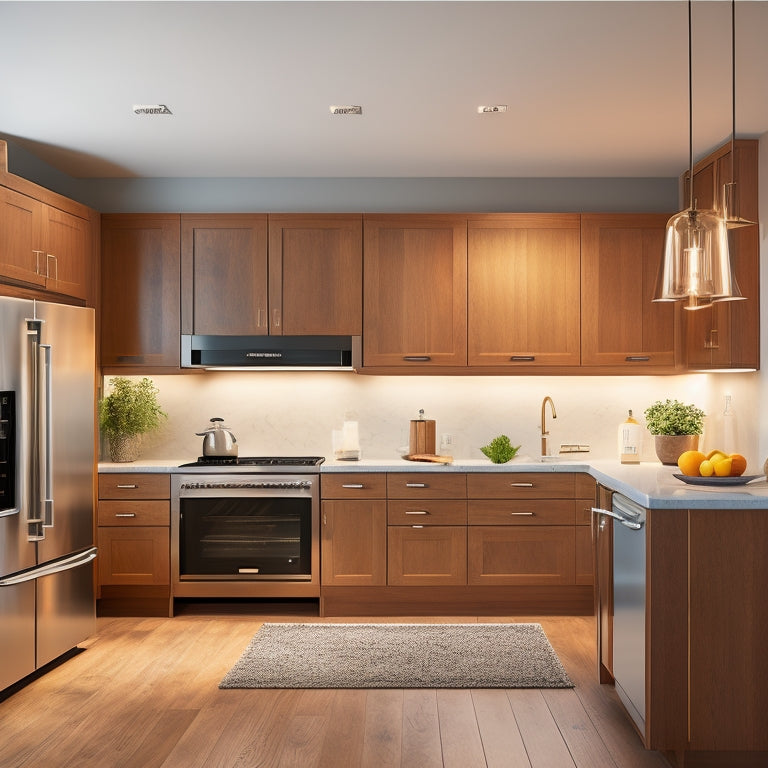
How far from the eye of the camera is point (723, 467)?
9.86ft

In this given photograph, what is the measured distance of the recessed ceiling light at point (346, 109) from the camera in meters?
3.87

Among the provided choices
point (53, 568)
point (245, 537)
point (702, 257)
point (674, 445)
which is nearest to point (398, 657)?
point (245, 537)

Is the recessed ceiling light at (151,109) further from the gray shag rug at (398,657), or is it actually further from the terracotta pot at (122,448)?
the gray shag rug at (398,657)

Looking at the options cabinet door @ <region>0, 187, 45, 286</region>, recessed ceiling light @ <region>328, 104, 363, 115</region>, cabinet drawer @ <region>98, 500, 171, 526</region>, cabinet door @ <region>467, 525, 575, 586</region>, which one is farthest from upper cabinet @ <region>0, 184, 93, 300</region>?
cabinet door @ <region>467, 525, 575, 586</region>

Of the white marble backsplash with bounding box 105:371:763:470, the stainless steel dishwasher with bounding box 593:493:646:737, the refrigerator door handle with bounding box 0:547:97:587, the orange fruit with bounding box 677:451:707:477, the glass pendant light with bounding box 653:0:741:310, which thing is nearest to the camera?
the glass pendant light with bounding box 653:0:741:310

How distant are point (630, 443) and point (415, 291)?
5.43ft

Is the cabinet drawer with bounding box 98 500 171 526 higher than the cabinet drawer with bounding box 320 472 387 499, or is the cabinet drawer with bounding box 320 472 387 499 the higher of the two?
the cabinet drawer with bounding box 320 472 387 499

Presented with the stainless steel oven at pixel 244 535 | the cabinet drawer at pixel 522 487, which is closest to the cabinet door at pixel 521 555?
the cabinet drawer at pixel 522 487

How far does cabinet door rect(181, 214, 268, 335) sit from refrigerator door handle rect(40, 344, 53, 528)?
134 centimetres

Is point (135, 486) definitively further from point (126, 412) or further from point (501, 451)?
point (501, 451)

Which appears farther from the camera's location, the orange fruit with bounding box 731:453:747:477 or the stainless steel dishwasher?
the orange fruit with bounding box 731:453:747:477

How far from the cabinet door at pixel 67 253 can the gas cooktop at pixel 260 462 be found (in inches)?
47.7

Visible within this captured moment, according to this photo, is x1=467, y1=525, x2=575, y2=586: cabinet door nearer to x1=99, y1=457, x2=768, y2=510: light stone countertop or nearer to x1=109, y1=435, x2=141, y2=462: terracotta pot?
x1=99, y1=457, x2=768, y2=510: light stone countertop

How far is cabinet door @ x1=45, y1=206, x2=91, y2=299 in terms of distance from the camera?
14.1 feet
